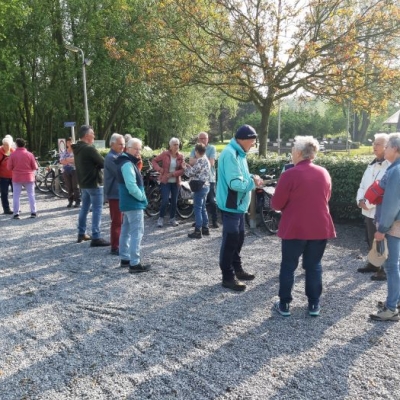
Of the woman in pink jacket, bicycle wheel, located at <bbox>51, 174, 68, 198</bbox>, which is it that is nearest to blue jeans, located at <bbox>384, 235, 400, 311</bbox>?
the woman in pink jacket

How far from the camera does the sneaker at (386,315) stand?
4133 mm

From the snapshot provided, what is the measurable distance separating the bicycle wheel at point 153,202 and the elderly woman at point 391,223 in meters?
6.21

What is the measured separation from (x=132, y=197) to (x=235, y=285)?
1.80 metres

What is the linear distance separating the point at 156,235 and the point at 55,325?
13.0ft

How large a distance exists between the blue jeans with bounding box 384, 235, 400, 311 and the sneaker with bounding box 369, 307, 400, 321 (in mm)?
44

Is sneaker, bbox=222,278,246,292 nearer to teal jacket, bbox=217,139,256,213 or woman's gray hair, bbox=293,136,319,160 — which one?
teal jacket, bbox=217,139,256,213

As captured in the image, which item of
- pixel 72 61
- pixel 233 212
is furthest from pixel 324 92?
pixel 72 61

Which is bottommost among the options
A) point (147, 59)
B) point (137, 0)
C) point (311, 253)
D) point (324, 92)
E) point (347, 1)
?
point (311, 253)

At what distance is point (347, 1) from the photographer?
1158cm

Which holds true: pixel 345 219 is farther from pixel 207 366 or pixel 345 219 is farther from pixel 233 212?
pixel 207 366

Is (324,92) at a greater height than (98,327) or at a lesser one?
greater

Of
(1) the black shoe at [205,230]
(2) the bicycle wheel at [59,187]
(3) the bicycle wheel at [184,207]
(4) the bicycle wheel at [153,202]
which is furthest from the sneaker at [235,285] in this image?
(2) the bicycle wheel at [59,187]

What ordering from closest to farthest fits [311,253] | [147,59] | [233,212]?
[311,253], [233,212], [147,59]

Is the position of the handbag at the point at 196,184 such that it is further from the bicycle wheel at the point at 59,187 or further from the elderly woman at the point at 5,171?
the bicycle wheel at the point at 59,187
